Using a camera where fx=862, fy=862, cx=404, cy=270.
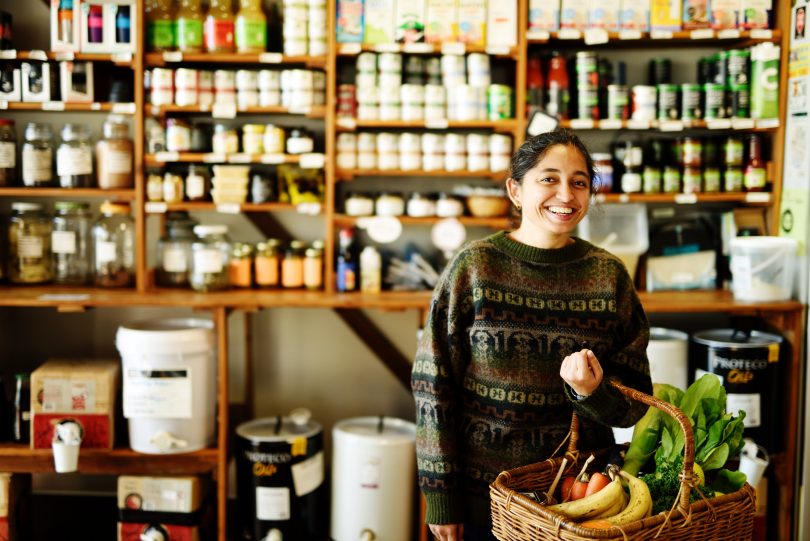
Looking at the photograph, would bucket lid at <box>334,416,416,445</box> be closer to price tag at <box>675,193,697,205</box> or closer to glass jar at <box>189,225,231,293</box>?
glass jar at <box>189,225,231,293</box>

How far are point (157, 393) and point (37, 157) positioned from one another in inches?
50.1

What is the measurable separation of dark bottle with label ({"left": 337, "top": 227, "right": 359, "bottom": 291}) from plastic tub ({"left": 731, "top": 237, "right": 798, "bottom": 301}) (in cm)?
169

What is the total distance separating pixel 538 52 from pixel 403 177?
87cm

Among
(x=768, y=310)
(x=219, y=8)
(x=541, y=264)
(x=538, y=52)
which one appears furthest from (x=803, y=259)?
(x=219, y=8)

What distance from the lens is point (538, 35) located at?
377 cm

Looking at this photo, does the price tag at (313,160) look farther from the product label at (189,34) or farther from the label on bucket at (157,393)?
the label on bucket at (157,393)

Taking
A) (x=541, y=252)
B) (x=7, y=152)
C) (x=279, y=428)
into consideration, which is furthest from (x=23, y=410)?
(x=541, y=252)

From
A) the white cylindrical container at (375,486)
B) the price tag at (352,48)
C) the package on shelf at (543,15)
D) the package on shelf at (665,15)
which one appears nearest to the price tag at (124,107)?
the price tag at (352,48)

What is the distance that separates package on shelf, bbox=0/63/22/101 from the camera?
12.4 ft

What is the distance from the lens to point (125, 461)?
3496mm

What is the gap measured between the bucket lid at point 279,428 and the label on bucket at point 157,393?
333 millimetres

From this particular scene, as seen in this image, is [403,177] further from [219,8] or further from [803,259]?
[803,259]

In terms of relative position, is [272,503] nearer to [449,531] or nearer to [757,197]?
[449,531]

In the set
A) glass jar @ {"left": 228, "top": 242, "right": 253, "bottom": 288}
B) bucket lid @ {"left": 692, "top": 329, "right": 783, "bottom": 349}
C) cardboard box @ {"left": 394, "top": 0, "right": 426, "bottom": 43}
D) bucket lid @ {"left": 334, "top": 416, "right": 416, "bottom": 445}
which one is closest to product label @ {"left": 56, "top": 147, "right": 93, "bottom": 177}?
glass jar @ {"left": 228, "top": 242, "right": 253, "bottom": 288}
